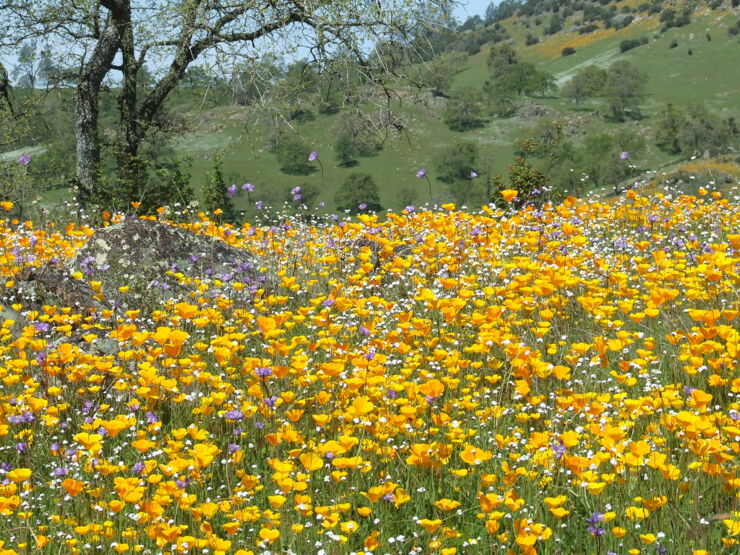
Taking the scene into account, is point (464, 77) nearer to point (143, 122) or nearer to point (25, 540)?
point (143, 122)

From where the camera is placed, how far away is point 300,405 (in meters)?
3.79

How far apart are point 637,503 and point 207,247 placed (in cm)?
554

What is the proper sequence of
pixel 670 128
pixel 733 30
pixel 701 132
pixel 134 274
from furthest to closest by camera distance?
pixel 733 30
pixel 670 128
pixel 701 132
pixel 134 274

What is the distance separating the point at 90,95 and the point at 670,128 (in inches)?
4979

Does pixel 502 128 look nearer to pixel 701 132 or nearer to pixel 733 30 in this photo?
pixel 701 132

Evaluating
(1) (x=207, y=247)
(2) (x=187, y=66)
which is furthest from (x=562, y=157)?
(1) (x=207, y=247)

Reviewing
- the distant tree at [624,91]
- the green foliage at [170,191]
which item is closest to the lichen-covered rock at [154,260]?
the green foliage at [170,191]

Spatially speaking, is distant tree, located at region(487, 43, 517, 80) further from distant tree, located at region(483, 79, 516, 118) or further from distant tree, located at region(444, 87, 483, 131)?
distant tree, located at region(444, 87, 483, 131)

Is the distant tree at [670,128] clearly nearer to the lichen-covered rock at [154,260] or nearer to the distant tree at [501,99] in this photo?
the distant tree at [501,99]

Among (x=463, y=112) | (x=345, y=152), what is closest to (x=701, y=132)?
(x=463, y=112)

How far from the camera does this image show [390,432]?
10.7 ft

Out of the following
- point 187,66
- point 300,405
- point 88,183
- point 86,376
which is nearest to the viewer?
point 300,405

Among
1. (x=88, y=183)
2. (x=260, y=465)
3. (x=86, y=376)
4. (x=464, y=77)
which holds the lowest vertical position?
(x=260, y=465)

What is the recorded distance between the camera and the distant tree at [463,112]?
153500mm
